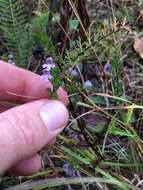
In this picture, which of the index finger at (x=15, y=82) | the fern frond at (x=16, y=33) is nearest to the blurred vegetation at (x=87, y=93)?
the fern frond at (x=16, y=33)

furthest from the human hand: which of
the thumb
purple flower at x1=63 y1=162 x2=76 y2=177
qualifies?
purple flower at x1=63 y1=162 x2=76 y2=177

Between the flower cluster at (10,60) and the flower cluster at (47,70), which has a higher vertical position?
the flower cluster at (47,70)

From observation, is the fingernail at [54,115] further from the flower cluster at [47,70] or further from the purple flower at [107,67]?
the purple flower at [107,67]

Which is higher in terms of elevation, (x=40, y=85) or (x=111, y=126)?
(x=40, y=85)

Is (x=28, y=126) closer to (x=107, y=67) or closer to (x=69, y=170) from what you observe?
(x=69, y=170)

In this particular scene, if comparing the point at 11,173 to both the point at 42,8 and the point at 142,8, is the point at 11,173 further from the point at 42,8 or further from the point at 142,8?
the point at 142,8

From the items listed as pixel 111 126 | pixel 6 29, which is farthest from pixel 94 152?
pixel 6 29

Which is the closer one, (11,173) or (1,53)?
(11,173)
